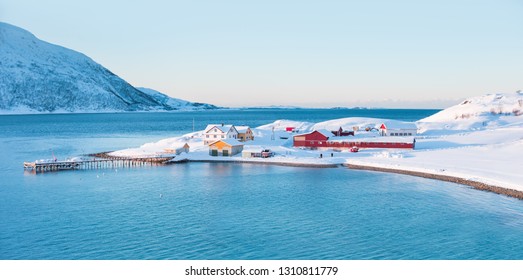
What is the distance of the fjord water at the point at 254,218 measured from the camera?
2803cm

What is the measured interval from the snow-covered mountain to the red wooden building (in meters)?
33.3

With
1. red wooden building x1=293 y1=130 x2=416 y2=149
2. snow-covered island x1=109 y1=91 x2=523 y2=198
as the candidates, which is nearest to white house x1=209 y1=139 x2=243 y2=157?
snow-covered island x1=109 y1=91 x2=523 y2=198

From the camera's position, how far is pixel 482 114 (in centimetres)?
13462

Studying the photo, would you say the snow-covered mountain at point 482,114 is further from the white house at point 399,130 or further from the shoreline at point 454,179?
the shoreline at point 454,179

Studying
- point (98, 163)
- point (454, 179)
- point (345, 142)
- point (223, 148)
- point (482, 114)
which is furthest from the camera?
point (482, 114)

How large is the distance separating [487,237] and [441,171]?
25729mm

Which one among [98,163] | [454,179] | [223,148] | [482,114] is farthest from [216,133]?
[482,114]

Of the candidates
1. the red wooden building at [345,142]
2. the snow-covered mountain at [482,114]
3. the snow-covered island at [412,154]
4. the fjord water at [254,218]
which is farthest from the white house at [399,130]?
the fjord water at [254,218]

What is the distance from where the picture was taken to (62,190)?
48125 mm

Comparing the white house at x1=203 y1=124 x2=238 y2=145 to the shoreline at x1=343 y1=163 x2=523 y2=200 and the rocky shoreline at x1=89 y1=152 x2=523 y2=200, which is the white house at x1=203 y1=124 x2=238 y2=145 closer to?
the rocky shoreline at x1=89 y1=152 x2=523 y2=200

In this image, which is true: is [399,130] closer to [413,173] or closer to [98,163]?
[413,173]

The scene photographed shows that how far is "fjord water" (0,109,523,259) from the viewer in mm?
28031

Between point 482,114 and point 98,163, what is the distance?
109672 millimetres

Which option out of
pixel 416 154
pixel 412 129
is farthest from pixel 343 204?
pixel 412 129
